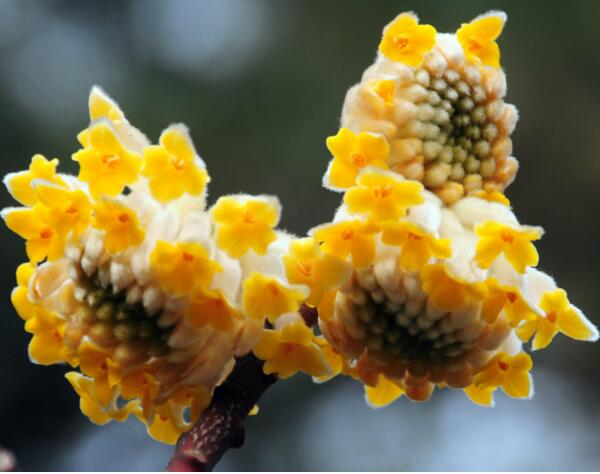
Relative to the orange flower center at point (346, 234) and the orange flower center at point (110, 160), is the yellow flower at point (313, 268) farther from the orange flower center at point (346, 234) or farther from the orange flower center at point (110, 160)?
the orange flower center at point (110, 160)

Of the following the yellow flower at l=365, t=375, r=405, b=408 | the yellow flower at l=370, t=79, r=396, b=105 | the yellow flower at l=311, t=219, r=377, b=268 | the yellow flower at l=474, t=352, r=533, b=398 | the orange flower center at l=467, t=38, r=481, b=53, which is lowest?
the yellow flower at l=365, t=375, r=405, b=408

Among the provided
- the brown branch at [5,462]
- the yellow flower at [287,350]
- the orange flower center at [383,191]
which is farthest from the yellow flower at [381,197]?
the brown branch at [5,462]

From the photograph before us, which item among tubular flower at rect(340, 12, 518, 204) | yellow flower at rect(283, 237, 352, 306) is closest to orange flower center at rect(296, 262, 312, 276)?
yellow flower at rect(283, 237, 352, 306)

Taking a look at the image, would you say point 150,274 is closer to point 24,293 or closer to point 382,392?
point 24,293

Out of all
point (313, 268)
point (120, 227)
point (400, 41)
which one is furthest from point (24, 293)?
point (400, 41)

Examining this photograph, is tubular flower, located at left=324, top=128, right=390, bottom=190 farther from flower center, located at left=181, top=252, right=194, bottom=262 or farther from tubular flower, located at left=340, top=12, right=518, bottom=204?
flower center, located at left=181, top=252, right=194, bottom=262

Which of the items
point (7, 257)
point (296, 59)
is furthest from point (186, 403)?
point (296, 59)

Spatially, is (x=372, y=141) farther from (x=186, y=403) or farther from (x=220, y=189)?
(x=220, y=189)
